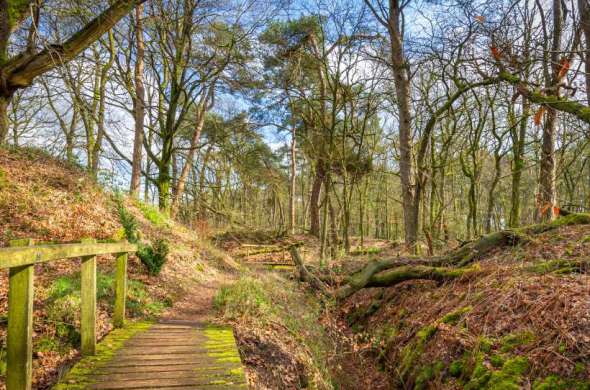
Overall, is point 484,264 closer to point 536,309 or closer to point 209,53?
point 536,309

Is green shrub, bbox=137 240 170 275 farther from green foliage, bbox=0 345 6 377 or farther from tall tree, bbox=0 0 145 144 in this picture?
tall tree, bbox=0 0 145 144

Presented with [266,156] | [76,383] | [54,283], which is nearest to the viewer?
[76,383]

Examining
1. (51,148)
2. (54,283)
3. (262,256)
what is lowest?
(262,256)

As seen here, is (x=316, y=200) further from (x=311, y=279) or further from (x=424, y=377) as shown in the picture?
(x=424, y=377)

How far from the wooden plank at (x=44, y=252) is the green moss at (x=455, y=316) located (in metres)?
4.24

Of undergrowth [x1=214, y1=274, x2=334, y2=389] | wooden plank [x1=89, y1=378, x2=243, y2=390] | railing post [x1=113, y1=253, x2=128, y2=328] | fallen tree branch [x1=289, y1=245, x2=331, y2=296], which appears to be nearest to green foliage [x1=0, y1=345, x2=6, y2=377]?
wooden plank [x1=89, y1=378, x2=243, y2=390]

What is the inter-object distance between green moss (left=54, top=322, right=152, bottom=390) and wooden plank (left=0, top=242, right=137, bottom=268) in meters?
1.05

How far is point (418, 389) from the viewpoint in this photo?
4.07m

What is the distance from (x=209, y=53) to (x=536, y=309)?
13244 millimetres

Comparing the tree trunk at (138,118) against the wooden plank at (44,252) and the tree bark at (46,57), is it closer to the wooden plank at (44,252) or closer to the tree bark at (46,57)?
the tree bark at (46,57)

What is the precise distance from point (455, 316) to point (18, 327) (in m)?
4.53

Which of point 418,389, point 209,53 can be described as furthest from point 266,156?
point 418,389

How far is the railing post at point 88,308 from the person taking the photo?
3.67 m

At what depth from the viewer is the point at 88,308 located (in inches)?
147
